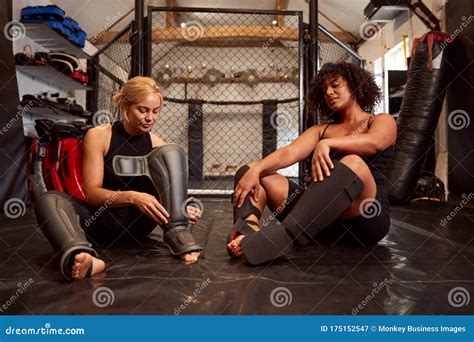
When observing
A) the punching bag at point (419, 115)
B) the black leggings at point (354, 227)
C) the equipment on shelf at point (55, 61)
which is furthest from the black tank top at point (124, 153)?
the equipment on shelf at point (55, 61)

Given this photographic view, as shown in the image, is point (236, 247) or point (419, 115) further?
point (419, 115)

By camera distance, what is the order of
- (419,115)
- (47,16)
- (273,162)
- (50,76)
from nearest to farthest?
1. (273,162)
2. (419,115)
3. (47,16)
4. (50,76)

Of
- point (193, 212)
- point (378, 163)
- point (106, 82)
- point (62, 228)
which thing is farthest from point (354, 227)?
point (106, 82)

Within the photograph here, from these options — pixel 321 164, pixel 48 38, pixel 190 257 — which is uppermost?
pixel 48 38

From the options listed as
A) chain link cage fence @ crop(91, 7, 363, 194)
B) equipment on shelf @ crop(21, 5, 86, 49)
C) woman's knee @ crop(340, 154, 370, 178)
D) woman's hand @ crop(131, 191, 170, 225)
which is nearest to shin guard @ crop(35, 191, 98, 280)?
woman's hand @ crop(131, 191, 170, 225)

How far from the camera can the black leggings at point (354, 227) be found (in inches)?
60.4

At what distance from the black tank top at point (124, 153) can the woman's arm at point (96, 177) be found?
0.14 ft

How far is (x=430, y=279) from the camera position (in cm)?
123

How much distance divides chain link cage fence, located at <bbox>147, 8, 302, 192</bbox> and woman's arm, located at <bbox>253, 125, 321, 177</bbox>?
570 cm

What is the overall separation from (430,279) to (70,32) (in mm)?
4138

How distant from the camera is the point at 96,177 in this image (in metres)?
1.47

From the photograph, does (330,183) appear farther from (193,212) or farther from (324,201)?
(193,212)

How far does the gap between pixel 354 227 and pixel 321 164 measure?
35 cm

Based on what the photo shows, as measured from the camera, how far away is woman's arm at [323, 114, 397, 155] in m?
1.47
